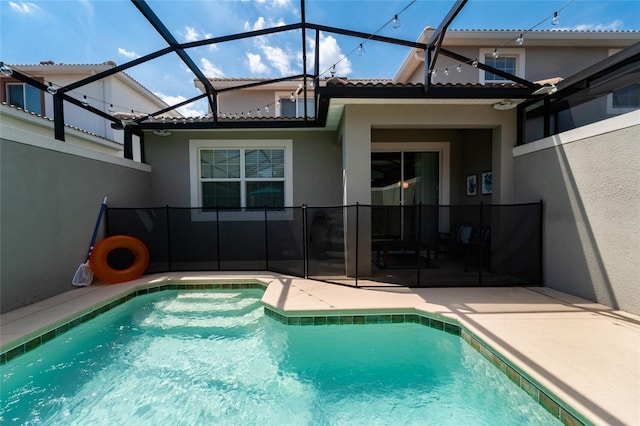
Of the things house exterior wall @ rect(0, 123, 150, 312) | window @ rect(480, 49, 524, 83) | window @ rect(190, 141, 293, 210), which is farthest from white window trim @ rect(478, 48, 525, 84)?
house exterior wall @ rect(0, 123, 150, 312)

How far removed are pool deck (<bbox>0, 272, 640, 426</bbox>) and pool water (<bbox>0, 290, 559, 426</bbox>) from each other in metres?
0.23

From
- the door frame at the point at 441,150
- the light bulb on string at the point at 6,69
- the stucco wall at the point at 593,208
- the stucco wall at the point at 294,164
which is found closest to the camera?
the stucco wall at the point at 593,208

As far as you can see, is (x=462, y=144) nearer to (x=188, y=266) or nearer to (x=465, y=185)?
(x=465, y=185)

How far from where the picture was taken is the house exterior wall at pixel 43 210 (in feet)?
11.4

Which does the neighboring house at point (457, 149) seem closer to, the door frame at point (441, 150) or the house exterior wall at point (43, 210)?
the door frame at point (441, 150)

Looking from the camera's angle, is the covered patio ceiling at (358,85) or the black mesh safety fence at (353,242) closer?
the covered patio ceiling at (358,85)

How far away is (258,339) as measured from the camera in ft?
10.9

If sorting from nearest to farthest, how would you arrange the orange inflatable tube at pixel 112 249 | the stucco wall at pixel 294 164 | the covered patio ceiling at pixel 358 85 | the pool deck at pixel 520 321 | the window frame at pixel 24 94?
the pool deck at pixel 520 321 < the covered patio ceiling at pixel 358 85 < the orange inflatable tube at pixel 112 249 < the stucco wall at pixel 294 164 < the window frame at pixel 24 94

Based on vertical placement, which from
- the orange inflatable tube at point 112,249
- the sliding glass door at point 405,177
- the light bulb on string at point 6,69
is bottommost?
the orange inflatable tube at point 112,249

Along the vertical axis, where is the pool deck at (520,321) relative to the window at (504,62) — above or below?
below

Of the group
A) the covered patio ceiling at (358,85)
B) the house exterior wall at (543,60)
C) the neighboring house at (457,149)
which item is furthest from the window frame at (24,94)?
the house exterior wall at (543,60)

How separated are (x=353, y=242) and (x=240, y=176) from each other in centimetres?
336

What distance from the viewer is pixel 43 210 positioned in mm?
3926

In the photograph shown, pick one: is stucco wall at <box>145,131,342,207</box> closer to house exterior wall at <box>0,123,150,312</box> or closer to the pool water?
house exterior wall at <box>0,123,150,312</box>
